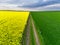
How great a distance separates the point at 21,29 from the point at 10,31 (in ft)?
1.15

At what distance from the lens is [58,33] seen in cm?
351

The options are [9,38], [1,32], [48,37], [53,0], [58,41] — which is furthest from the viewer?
[53,0]

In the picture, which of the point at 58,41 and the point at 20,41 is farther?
the point at 20,41

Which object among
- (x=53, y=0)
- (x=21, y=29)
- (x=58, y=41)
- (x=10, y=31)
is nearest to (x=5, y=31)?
(x=10, y=31)

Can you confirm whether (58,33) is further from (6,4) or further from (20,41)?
(6,4)

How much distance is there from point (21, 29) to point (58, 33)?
1.15m

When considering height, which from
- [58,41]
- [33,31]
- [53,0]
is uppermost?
[53,0]

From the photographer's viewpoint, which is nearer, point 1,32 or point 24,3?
point 1,32

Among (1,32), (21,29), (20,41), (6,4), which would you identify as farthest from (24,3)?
(20,41)

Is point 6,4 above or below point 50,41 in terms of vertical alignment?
above

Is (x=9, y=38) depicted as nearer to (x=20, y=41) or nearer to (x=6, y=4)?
(x=20, y=41)

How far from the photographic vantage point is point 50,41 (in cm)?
311

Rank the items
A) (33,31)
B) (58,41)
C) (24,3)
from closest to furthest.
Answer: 1. (58,41)
2. (33,31)
3. (24,3)

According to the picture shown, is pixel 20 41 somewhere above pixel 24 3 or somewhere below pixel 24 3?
below
